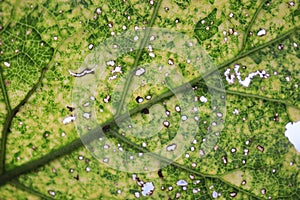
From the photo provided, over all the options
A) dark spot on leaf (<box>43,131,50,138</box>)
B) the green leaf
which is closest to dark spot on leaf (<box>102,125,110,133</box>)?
the green leaf

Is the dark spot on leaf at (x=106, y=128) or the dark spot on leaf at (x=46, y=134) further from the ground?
the dark spot on leaf at (x=46, y=134)

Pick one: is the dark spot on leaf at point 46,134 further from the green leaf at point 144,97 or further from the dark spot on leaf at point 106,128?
the dark spot on leaf at point 106,128

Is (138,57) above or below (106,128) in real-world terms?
above

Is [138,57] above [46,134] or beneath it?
above

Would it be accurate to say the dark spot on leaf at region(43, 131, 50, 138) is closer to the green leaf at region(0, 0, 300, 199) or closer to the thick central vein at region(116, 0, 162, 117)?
the green leaf at region(0, 0, 300, 199)

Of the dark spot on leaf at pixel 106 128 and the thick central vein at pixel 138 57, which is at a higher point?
the thick central vein at pixel 138 57

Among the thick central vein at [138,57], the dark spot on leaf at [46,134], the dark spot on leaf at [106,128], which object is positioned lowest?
the dark spot on leaf at [106,128]

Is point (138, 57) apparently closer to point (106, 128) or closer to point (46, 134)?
point (106, 128)

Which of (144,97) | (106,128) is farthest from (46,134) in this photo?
(144,97)

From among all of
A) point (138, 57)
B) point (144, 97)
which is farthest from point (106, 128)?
point (138, 57)

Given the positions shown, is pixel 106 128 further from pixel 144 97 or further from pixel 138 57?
pixel 138 57

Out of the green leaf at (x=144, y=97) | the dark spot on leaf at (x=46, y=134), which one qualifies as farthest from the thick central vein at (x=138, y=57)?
the dark spot on leaf at (x=46, y=134)
